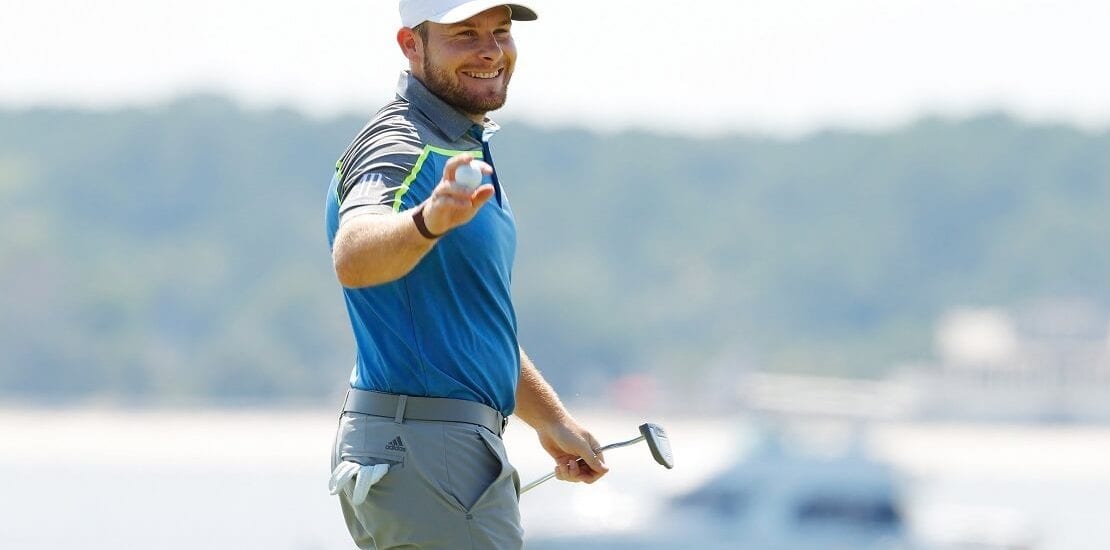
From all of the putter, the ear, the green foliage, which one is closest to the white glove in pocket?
the putter

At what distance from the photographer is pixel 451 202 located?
10.6ft

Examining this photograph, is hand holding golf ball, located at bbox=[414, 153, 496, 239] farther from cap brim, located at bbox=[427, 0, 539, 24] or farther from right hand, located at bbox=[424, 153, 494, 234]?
cap brim, located at bbox=[427, 0, 539, 24]

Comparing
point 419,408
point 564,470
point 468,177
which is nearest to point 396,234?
point 468,177

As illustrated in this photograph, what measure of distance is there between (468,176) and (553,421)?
989mm

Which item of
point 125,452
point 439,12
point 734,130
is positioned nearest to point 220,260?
point 125,452

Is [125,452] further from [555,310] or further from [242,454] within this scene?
[555,310]

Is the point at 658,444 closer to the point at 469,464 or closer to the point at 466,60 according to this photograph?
the point at 469,464

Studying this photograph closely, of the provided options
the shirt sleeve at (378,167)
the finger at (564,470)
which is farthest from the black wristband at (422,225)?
the finger at (564,470)

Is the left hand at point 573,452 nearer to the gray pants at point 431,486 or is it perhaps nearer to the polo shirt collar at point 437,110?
the gray pants at point 431,486

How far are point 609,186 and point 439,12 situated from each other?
13258 cm

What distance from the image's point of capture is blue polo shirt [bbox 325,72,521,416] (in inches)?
142

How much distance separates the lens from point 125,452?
74.7 m

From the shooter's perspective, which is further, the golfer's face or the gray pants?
the golfer's face

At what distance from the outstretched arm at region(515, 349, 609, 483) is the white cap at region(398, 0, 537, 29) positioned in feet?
2.04
